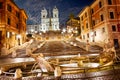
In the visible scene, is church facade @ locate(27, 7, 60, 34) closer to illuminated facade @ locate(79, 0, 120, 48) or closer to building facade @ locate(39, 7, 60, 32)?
building facade @ locate(39, 7, 60, 32)

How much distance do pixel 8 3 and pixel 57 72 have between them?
33.3 metres

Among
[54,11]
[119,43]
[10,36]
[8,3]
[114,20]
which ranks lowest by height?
[119,43]

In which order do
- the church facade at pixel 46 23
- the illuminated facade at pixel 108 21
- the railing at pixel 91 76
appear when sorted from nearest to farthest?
the railing at pixel 91 76, the illuminated facade at pixel 108 21, the church facade at pixel 46 23

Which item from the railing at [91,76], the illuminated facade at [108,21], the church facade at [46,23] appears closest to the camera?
the railing at [91,76]

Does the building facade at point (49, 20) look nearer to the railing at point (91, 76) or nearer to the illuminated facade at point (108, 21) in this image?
the illuminated facade at point (108, 21)

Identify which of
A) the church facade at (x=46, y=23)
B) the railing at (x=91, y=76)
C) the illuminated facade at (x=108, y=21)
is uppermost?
the church facade at (x=46, y=23)

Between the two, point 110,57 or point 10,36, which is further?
point 10,36

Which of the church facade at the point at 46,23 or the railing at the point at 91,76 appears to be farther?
the church facade at the point at 46,23

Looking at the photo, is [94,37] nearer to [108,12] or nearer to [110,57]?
[108,12]

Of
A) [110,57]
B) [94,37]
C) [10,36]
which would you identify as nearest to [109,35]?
[94,37]

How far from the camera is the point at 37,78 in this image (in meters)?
11.2

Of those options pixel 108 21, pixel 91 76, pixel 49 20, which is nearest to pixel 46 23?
pixel 49 20

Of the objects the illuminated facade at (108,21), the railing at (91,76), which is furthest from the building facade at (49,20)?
the railing at (91,76)

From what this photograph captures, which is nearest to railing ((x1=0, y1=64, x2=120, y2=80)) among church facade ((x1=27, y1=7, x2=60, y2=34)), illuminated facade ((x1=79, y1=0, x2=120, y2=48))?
illuminated facade ((x1=79, y1=0, x2=120, y2=48))
